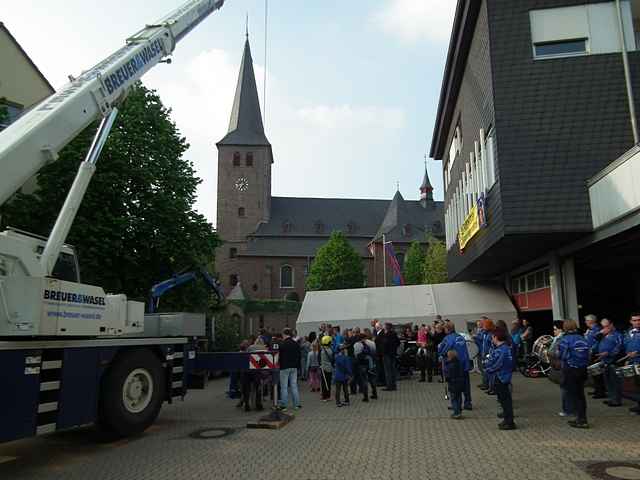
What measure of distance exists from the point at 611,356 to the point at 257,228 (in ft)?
187

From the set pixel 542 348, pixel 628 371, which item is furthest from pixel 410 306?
pixel 628 371

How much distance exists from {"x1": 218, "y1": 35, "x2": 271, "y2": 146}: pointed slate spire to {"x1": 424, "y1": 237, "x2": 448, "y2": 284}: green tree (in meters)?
24.5

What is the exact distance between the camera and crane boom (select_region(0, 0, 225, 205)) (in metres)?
6.73

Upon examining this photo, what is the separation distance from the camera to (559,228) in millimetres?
13430

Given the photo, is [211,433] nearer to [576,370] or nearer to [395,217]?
[576,370]

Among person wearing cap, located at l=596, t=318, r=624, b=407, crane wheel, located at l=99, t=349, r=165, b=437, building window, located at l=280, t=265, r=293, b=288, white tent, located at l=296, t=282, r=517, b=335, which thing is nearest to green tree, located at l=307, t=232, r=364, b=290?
building window, located at l=280, t=265, r=293, b=288

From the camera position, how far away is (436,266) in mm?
50812

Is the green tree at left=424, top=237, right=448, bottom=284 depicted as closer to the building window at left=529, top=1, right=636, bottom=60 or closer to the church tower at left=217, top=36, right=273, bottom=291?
the church tower at left=217, top=36, right=273, bottom=291

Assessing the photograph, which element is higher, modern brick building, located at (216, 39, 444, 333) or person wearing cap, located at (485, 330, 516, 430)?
modern brick building, located at (216, 39, 444, 333)

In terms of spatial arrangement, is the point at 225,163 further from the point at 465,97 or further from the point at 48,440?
the point at 48,440

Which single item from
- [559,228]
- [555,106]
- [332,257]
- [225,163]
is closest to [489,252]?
[559,228]

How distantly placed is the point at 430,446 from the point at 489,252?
34.2ft

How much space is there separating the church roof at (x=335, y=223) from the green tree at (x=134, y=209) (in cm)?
4288

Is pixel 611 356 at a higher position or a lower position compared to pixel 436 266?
lower
